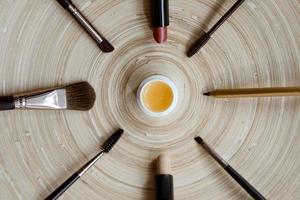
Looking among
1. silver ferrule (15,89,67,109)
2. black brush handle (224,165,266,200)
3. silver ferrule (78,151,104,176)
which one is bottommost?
black brush handle (224,165,266,200)

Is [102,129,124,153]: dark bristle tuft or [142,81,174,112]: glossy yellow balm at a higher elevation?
[142,81,174,112]: glossy yellow balm

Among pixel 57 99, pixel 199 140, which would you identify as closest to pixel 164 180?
pixel 199 140

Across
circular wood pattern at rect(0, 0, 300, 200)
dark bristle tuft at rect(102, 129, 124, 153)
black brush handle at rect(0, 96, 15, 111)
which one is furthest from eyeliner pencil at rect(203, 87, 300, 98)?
black brush handle at rect(0, 96, 15, 111)

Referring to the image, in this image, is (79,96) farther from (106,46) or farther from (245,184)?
(245,184)

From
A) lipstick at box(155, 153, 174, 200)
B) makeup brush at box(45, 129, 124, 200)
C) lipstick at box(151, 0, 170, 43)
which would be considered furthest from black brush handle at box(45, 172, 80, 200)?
lipstick at box(151, 0, 170, 43)

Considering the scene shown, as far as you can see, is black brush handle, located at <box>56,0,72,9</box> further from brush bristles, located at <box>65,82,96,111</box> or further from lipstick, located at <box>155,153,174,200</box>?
lipstick, located at <box>155,153,174,200</box>

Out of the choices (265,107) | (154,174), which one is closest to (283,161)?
(265,107)

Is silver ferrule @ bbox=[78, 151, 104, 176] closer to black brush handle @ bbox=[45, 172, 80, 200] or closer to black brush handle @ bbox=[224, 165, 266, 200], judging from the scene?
black brush handle @ bbox=[45, 172, 80, 200]
